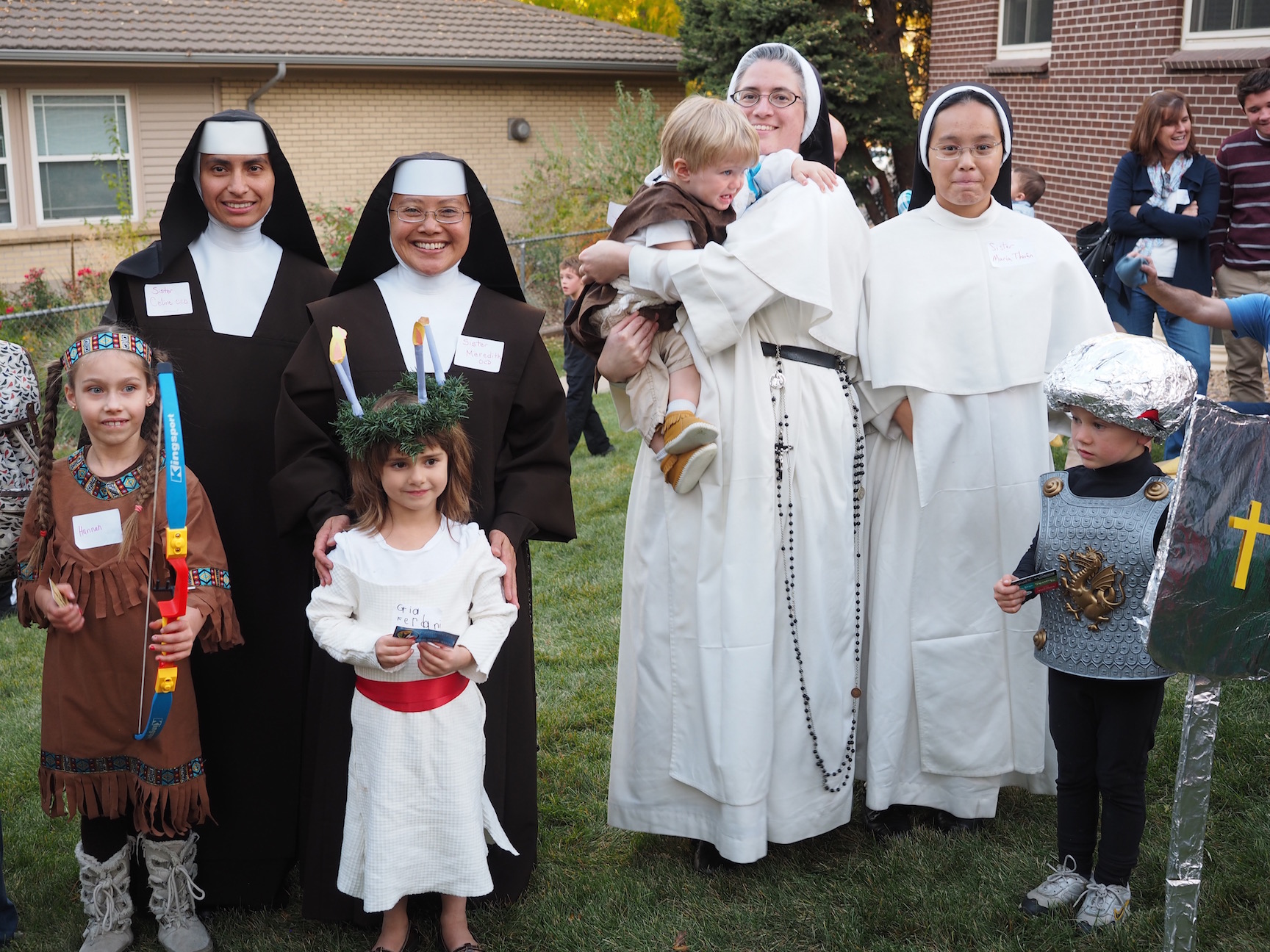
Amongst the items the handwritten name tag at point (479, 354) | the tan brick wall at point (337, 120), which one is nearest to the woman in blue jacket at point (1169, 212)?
the handwritten name tag at point (479, 354)

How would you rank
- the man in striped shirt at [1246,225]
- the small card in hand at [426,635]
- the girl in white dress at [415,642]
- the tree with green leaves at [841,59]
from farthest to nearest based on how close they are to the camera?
the tree with green leaves at [841,59], the man in striped shirt at [1246,225], the girl in white dress at [415,642], the small card in hand at [426,635]

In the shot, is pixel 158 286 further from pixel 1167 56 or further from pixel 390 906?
pixel 1167 56

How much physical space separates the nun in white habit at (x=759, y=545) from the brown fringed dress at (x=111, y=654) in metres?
→ 1.27

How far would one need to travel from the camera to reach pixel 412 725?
311cm

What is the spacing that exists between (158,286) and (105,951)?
190 cm

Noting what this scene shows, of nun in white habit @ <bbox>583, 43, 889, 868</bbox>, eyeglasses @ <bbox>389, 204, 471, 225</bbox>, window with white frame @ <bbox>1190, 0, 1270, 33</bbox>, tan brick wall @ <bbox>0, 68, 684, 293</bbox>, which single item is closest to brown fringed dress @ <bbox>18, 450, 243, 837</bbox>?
eyeglasses @ <bbox>389, 204, 471, 225</bbox>

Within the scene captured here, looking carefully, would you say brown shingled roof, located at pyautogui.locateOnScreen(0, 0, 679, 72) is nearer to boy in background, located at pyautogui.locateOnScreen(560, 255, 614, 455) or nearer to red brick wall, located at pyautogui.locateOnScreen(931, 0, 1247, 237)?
red brick wall, located at pyautogui.locateOnScreen(931, 0, 1247, 237)

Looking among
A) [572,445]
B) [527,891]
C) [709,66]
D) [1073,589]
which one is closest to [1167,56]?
[572,445]

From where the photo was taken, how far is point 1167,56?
10711 millimetres

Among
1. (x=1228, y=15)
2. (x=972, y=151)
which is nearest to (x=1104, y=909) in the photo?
(x=972, y=151)

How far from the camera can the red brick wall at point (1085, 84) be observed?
10398 millimetres

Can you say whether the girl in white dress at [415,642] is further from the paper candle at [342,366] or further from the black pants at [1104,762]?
the black pants at [1104,762]

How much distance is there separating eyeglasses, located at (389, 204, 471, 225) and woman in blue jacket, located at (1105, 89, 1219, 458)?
208 inches

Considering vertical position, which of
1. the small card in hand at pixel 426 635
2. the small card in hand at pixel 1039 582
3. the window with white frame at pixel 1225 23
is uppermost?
the window with white frame at pixel 1225 23
